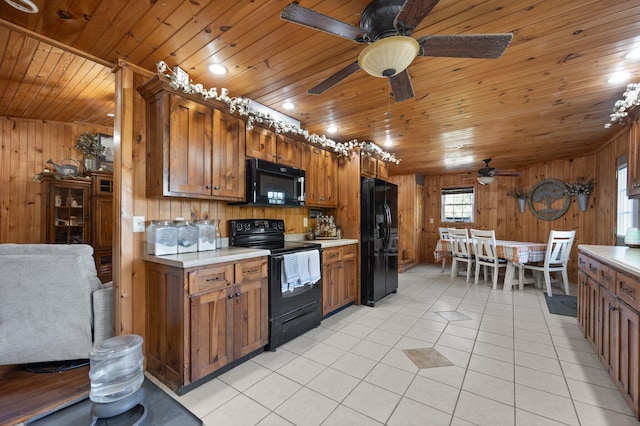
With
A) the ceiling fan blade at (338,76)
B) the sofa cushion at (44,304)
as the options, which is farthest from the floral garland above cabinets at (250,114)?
the sofa cushion at (44,304)

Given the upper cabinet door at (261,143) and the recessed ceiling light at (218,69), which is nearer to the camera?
the recessed ceiling light at (218,69)

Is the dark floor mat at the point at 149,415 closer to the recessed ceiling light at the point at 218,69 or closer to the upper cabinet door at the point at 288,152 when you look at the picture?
the upper cabinet door at the point at 288,152

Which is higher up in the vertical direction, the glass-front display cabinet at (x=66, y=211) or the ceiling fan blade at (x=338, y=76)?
the ceiling fan blade at (x=338, y=76)

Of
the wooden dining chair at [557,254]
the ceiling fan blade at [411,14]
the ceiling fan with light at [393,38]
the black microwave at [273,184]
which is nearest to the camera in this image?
the ceiling fan blade at [411,14]

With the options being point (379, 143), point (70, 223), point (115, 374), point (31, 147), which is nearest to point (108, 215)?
point (70, 223)

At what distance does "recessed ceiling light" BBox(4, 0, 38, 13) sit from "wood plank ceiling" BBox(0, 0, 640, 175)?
0.04 metres

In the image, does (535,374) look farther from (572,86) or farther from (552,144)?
(552,144)

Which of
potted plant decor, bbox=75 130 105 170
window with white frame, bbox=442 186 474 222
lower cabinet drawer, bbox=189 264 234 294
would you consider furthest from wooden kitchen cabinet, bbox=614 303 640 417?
potted plant decor, bbox=75 130 105 170

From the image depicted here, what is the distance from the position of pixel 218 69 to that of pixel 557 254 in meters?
5.38

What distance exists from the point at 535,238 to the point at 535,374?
4.91m

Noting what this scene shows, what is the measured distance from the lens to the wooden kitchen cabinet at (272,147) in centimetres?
277

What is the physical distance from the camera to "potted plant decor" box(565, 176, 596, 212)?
16.5 ft

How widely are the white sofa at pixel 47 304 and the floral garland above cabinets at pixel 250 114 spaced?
145cm

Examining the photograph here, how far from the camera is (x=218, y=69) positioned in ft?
7.31
